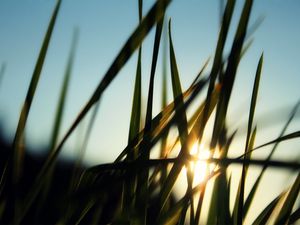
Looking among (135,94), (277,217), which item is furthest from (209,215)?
(135,94)

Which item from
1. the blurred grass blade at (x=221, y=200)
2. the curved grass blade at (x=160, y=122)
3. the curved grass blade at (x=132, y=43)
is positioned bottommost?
the blurred grass blade at (x=221, y=200)

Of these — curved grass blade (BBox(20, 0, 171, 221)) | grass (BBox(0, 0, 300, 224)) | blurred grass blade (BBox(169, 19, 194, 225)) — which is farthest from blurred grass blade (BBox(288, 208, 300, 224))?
curved grass blade (BBox(20, 0, 171, 221))

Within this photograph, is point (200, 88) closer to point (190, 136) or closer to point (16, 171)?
point (190, 136)

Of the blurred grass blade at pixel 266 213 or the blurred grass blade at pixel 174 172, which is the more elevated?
the blurred grass blade at pixel 174 172

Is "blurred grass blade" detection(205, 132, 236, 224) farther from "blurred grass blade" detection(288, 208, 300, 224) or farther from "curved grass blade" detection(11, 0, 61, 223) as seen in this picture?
"curved grass blade" detection(11, 0, 61, 223)

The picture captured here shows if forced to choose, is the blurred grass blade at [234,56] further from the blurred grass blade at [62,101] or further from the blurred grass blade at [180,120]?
the blurred grass blade at [62,101]

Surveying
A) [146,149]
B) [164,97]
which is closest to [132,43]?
[146,149]

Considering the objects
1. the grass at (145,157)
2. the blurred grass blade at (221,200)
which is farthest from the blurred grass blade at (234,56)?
the blurred grass blade at (221,200)

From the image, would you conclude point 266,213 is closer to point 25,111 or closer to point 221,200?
point 221,200
